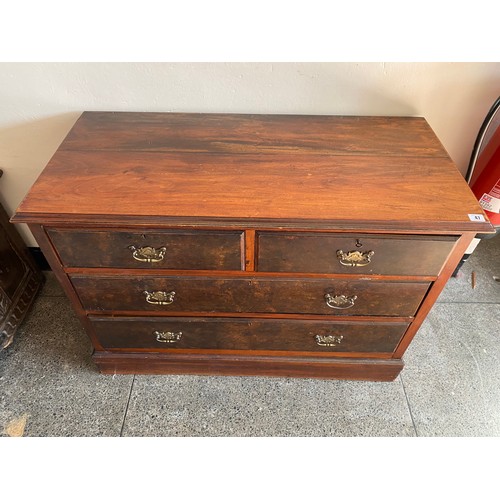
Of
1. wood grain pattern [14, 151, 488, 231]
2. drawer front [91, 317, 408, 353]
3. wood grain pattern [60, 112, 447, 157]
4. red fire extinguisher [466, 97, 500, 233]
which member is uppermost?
wood grain pattern [60, 112, 447, 157]

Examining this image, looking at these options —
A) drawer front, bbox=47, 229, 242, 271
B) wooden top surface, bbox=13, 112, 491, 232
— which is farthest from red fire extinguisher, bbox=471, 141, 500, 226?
drawer front, bbox=47, 229, 242, 271

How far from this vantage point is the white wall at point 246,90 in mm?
1242

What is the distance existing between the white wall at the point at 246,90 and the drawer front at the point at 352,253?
0.58 m

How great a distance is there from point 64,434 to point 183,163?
108 cm

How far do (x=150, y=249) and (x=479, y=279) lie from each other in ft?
5.50

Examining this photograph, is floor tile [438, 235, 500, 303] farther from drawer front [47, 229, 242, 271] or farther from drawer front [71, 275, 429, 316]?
drawer front [47, 229, 242, 271]

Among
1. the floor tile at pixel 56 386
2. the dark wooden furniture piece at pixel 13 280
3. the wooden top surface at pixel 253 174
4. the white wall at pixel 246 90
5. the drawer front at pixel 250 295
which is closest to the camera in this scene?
the wooden top surface at pixel 253 174

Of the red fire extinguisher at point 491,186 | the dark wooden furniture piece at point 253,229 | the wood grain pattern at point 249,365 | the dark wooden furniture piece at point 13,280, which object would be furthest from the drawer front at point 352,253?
the dark wooden furniture piece at point 13,280

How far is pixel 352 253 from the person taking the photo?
40.8 inches

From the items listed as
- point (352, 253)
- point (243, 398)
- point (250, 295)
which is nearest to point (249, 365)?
point (243, 398)

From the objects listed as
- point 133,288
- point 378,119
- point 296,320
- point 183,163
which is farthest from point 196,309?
point 378,119

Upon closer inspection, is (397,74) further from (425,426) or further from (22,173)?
(22,173)

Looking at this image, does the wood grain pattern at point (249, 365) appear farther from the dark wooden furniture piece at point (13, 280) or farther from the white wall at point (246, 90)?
the white wall at point (246, 90)

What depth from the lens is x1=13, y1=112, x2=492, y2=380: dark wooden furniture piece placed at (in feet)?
3.19
